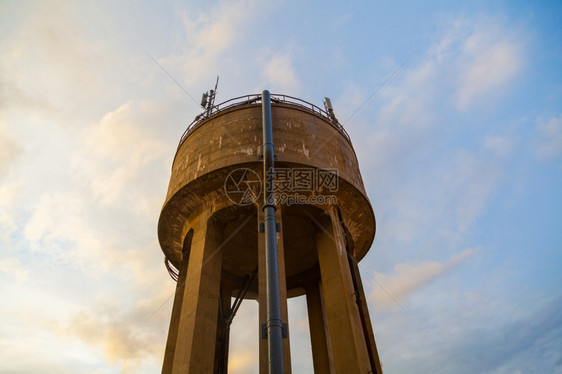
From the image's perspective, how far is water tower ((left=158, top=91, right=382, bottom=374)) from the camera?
27.1 ft

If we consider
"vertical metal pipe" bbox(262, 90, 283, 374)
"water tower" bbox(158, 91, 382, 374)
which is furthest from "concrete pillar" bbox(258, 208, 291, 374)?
"vertical metal pipe" bbox(262, 90, 283, 374)

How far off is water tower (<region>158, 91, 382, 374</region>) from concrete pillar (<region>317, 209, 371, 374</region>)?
0.03 m

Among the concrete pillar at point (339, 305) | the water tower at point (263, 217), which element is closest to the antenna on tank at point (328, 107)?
the water tower at point (263, 217)

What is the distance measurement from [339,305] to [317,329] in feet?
14.9

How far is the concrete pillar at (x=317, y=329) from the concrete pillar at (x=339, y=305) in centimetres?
368

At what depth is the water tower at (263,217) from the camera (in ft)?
27.1

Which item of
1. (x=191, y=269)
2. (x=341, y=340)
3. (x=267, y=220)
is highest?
(x=191, y=269)

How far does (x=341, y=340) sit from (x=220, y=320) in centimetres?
564

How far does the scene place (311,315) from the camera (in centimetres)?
1327

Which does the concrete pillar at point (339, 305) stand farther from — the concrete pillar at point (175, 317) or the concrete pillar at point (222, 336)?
the concrete pillar at point (222, 336)

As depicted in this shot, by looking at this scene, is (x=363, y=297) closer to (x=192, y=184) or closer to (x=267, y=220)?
(x=267, y=220)

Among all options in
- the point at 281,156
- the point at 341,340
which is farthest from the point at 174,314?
the point at 281,156

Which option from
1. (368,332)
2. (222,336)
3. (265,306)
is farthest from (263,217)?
(222,336)

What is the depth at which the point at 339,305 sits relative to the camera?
8.86m
